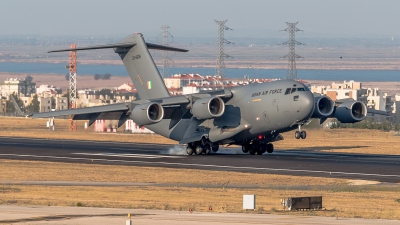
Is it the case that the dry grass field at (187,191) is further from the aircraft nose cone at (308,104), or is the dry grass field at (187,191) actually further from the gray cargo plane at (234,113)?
the aircraft nose cone at (308,104)

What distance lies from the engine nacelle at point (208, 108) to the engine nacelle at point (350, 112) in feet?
20.3

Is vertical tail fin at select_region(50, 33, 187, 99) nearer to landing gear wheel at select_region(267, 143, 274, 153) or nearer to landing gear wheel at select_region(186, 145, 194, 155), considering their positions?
landing gear wheel at select_region(186, 145, 194, 155)

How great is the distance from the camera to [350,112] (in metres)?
41.3

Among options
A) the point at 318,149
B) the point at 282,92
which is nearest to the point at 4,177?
the point at 282,92

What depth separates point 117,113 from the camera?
1671 inches

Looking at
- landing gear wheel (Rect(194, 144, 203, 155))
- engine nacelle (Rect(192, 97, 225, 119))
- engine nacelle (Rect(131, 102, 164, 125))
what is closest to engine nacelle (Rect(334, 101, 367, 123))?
engine nacelle (Rect(192, 97, 225, 119))

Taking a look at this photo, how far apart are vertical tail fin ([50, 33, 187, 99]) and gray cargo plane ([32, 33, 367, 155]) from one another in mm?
513

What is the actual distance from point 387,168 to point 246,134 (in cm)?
853

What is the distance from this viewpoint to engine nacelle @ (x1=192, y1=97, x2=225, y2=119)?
130 feet

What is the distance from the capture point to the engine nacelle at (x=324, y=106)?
40.2 m

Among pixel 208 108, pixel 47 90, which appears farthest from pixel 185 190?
pixel 47 90

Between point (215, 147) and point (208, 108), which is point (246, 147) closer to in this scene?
point (215, 147)

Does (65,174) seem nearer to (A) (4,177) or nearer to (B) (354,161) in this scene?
(A) (4,177)

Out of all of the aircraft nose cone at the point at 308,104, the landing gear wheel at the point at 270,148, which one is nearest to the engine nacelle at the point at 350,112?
the aircraft nose cone at the point at 308,104
